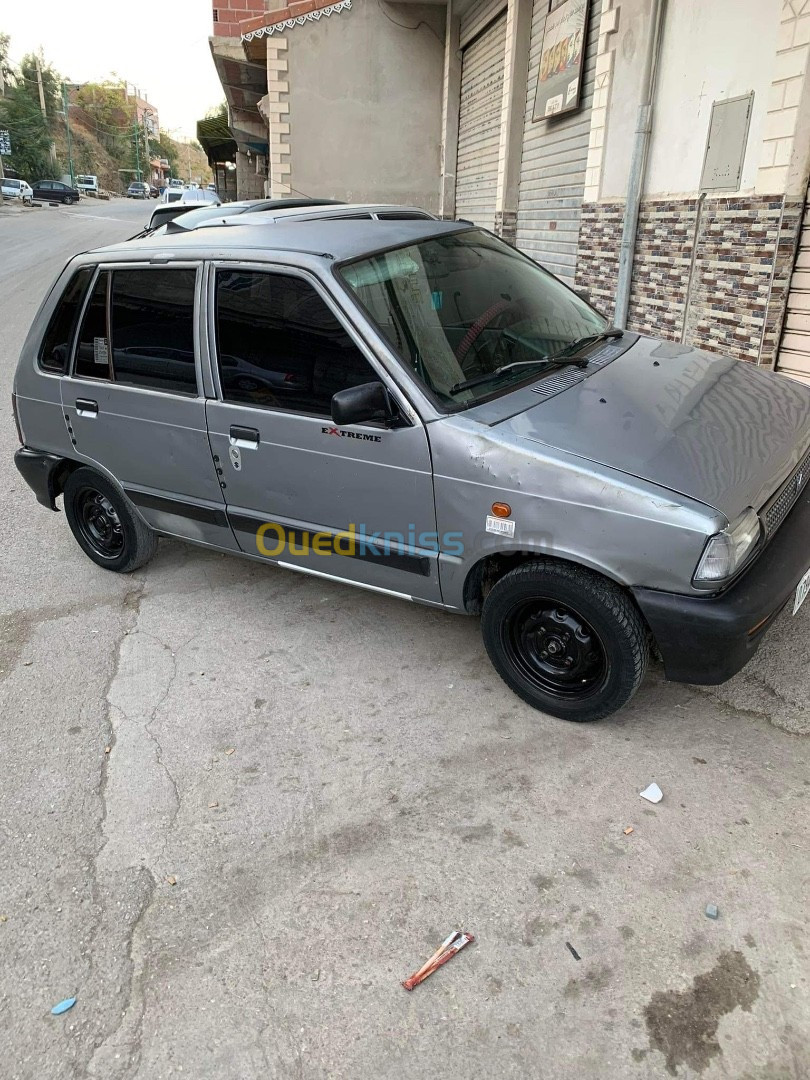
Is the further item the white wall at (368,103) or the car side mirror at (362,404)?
the white wall at (368,103)

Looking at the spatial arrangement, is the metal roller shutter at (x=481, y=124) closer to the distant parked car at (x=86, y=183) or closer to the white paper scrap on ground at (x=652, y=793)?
the white paper scrap on ground at (x=652, y=793)

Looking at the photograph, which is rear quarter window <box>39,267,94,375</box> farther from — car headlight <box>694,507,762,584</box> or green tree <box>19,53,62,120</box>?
green tree <box>19,53,62,120</box>

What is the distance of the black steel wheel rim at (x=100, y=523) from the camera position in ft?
14.8

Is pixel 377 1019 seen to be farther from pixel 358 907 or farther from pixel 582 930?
pixel 582 930

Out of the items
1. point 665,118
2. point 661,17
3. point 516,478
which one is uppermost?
point 661,17

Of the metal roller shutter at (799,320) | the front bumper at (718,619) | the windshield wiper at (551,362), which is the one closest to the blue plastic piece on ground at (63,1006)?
the front bumper at (718,619)

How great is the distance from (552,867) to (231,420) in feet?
7.55

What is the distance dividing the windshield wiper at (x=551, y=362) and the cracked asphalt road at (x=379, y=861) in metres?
1.28

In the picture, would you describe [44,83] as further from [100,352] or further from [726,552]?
[726,552]

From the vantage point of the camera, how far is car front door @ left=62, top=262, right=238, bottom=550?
3.71 m

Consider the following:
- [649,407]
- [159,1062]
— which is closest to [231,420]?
[649,407]

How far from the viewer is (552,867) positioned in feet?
8.14

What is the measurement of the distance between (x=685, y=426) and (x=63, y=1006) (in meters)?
2.77

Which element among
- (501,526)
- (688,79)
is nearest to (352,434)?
(501,526)
